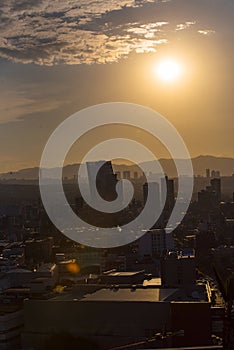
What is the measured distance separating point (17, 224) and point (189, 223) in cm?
748

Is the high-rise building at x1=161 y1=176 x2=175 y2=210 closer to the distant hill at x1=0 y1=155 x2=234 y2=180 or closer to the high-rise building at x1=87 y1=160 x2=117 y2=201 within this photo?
the high-rise building at x1=87 y1=160 x2=117 y2=201

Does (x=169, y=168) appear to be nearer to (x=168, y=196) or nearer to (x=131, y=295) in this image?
(x=168, y=196)

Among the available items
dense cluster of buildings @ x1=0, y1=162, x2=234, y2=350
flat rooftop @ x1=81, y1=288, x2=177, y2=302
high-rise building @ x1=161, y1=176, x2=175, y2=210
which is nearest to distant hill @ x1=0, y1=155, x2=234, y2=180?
high-rise building @ x1=161, y1=176, x2=175, y2=210

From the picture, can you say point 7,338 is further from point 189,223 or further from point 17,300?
point 189,223

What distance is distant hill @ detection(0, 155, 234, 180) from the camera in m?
76.1

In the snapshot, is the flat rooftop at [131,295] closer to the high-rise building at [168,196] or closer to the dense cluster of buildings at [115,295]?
the dense cluster of buildings at [115,295]

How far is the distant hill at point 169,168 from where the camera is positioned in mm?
76125

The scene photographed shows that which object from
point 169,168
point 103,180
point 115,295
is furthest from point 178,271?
point 169,168

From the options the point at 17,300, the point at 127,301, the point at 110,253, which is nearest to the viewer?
the point at 127,301

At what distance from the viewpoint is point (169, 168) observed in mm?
82000

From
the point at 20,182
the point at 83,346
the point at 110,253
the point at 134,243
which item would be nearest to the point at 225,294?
the point at 83,346

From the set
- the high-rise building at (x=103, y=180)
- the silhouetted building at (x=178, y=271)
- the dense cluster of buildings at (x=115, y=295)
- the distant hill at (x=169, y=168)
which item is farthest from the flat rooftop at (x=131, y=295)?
the distant hill at (x=169, y=168)

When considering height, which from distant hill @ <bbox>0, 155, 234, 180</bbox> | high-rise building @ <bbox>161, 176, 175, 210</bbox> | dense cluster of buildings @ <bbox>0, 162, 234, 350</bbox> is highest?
distant hill @ <bbox>0, 155, 234, 180</bbox>

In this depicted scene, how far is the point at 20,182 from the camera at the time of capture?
252 feet
